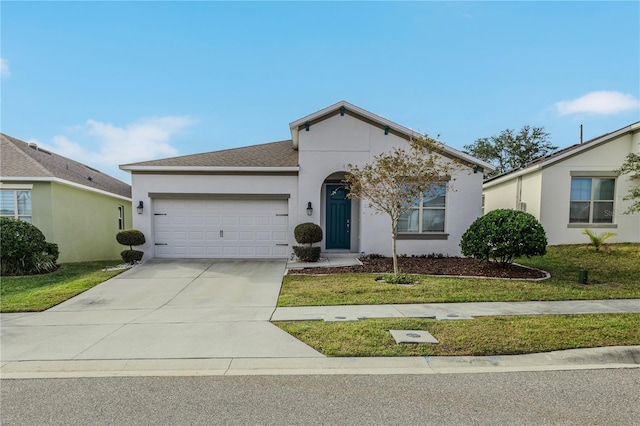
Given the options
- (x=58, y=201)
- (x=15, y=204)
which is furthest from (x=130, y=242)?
(x=15, y=204)

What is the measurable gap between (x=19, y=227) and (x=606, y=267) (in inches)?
726

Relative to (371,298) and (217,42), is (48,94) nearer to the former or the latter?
(217,42)

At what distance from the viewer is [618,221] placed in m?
13.8

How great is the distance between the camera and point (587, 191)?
13977 mm

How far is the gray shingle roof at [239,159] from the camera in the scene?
12195 millimetres

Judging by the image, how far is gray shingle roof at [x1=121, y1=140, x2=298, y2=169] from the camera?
480 inches

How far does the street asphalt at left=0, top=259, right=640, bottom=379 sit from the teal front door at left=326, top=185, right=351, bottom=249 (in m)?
4.68

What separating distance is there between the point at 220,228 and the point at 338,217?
14.9ft

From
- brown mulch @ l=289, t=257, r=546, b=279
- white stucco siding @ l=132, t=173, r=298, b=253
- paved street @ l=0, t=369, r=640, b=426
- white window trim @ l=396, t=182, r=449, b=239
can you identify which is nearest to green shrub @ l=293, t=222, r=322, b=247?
white stucco siding @ l=132, t=173, r=298, b=253

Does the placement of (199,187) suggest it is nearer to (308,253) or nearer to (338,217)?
(308,253)

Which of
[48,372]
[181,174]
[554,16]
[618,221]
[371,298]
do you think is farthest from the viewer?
[618,221]

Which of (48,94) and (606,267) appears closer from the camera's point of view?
(606,267)

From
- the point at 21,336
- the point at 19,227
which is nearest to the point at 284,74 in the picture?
the point at 19,227

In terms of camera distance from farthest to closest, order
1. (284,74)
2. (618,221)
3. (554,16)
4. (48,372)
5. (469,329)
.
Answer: (284,74) < (618,221) < (554,16) < (469,329) < (48,372)
